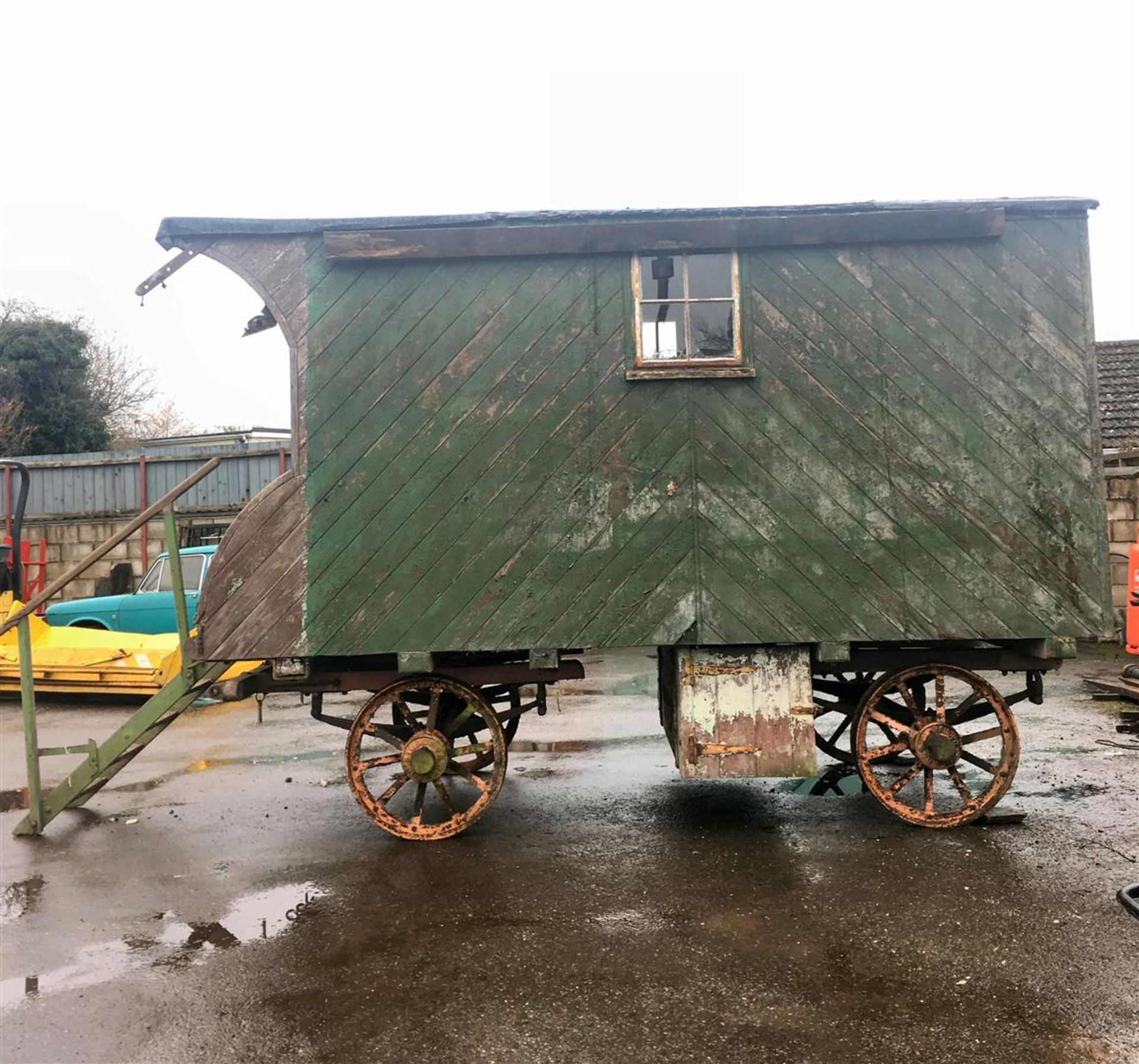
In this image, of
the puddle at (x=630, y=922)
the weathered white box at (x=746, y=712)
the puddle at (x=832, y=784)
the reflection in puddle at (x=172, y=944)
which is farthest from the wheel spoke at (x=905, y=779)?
the reflection in puddle at (x=172, y=944)

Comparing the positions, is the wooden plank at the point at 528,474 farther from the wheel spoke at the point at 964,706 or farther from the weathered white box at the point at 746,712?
the wheel spoke at the point at 964,706

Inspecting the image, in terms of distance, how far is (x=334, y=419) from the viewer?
5910mm

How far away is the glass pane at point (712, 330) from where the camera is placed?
5930 mm

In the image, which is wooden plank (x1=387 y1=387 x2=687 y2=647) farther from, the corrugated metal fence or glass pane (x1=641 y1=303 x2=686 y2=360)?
the corrugated metal fence

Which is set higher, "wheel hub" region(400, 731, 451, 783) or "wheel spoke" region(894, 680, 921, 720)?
"wheel spoke" region(894, 680, 921, 720)

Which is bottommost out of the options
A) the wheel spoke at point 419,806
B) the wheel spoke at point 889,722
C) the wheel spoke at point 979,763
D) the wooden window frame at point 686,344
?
the wheel spoke at point 419,806

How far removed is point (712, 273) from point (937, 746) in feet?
11.0

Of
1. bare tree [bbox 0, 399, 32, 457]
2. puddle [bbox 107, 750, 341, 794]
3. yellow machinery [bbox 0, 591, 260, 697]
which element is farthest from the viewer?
bare tree [bbox 0, 399, 32, 457]

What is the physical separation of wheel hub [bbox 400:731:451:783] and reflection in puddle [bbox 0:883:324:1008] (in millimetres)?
949

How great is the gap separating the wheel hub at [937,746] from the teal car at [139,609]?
998 centimetres

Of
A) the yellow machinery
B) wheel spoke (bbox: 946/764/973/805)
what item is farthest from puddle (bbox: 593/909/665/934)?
the yellow machinery

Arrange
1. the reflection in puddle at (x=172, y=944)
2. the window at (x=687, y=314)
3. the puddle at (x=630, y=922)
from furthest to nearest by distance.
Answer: the window at (x=687, y=314) → the puddle at (x=630, y=922) → the reflection in puddle at (x=172, y=944)

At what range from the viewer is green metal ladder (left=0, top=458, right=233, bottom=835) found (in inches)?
241

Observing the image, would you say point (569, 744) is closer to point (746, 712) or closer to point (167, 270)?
point (746, 712)
